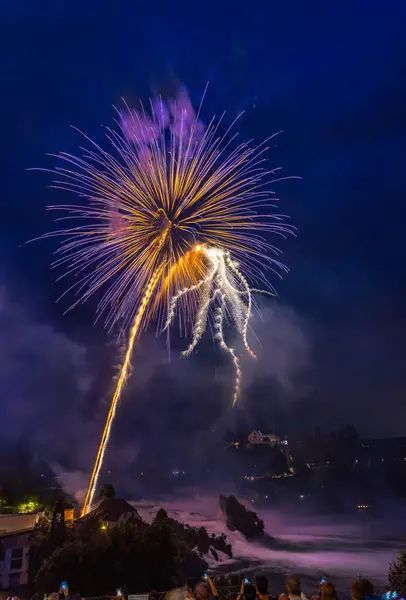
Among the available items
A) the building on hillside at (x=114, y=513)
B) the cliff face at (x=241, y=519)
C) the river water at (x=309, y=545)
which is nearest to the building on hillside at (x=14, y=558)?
the building on hillside at (x=114, y=513)

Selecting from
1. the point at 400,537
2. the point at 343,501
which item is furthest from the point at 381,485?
the point at 400,537

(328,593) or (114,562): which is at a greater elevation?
(114,562)

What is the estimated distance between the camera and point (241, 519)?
8081 cm

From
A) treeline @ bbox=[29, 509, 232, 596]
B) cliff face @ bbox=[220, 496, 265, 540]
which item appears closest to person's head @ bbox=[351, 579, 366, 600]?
treeline @ bbox=[29, 509, 232, 596]

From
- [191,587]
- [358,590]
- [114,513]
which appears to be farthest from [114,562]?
[358,590]

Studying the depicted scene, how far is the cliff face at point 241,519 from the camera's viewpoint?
256 ft

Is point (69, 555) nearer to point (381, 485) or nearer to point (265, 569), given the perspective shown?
point (265, 569)

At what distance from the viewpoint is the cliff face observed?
256 feet

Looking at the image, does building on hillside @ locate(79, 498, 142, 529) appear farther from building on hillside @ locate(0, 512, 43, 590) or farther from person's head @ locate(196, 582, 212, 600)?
person's head @ locate(196, 582, 212, 600)

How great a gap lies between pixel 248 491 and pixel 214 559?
38574 mm

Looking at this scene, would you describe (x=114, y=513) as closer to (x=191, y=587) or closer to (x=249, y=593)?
(x=191, y=587)

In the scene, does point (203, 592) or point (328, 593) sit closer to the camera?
point (328, 593)

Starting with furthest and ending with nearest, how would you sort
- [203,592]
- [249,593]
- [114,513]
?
[114,513]
[203,592]
[249,593]

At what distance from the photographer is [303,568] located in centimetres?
6600
